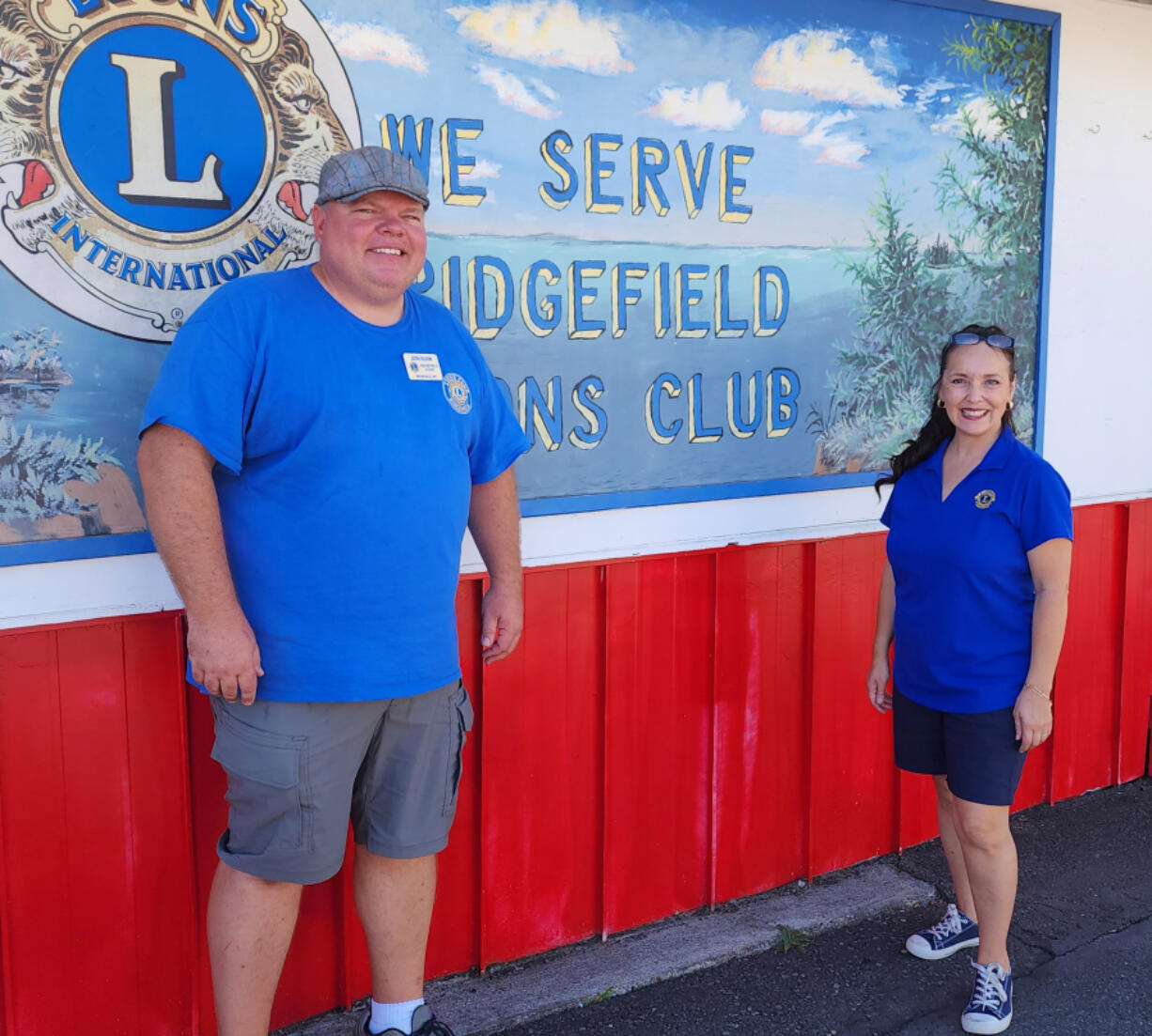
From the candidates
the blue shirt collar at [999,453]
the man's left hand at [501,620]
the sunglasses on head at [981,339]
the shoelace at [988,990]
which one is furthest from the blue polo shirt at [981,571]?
the man's left hand at [501,620]

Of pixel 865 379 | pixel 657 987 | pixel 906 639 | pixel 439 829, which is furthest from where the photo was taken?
pixel 865 379

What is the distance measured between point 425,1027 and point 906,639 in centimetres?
143

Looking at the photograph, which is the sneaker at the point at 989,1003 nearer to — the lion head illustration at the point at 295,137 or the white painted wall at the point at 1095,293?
the white painted wall at the point at 1095,293

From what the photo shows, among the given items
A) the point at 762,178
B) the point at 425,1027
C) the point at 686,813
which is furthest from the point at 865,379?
the point at 425,1027

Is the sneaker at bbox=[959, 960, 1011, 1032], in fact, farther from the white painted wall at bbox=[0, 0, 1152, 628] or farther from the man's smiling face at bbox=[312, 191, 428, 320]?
the man's smiling face at bbox=[312, 191, 428, 320]

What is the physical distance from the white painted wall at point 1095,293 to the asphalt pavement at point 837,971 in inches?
43.4

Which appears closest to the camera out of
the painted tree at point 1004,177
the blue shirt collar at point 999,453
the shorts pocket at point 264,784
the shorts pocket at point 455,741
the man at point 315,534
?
the man at point 315,534

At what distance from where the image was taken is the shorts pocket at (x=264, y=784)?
7.32 ft

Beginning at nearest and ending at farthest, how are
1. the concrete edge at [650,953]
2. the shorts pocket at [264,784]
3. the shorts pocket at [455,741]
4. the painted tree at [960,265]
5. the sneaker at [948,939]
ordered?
the shorts pocket at [264,784] → the shorts pocket at [455,741] → the concrete edge at [650,953] → the sneaker at [948,939] → the painted tree at [960,265]

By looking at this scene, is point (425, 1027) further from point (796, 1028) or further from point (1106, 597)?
point (1106, 597)

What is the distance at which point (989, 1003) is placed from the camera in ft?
9.03

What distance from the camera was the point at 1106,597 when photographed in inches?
161

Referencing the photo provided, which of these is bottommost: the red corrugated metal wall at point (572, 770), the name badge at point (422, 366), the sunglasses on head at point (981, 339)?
the red corrugated metal wall at point (572, 770)

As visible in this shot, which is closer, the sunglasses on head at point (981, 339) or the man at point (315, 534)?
the man at point (315, 534)
